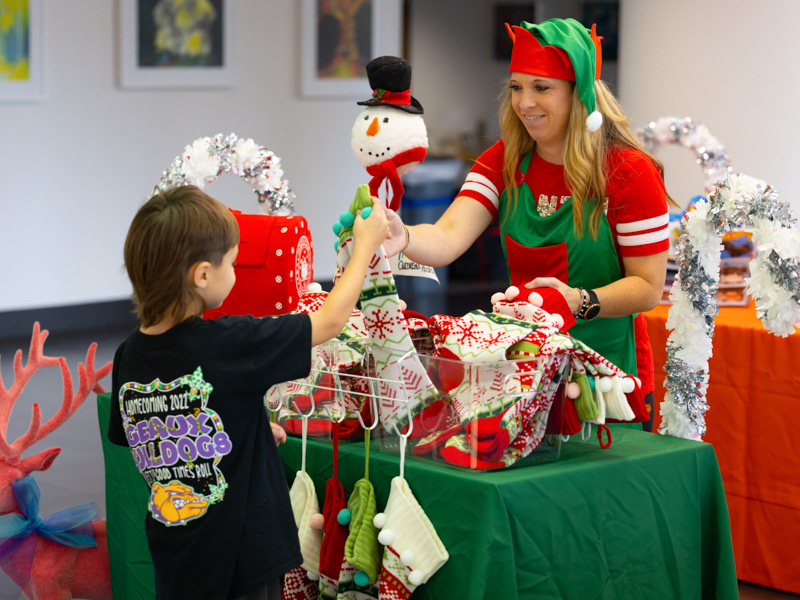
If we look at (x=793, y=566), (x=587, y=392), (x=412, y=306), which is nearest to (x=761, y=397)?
(x=793, y=566)

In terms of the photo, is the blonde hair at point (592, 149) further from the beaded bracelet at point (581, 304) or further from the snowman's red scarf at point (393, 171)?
the snowman's red scarf at point (393, 171)

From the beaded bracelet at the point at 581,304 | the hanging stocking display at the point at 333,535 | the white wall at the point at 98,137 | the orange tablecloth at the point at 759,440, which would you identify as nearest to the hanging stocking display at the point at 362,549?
the hanging stocking display at the point at 333,535

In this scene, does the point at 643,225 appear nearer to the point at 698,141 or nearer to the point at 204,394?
the point at 204,394

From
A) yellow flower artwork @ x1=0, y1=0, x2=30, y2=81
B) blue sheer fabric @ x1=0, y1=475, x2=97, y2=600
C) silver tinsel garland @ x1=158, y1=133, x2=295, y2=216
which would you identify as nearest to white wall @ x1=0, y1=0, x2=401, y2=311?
yellow flower artwork @ x1=0, y1=0, x2=30, y2=81

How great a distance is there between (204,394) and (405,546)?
1.29 ft

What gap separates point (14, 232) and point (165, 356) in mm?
4703

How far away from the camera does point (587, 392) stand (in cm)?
164

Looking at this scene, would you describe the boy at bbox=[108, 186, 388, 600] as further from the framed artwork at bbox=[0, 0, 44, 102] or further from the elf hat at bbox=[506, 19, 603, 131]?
the framed artwork at bbox=[0, 0, 44, 102]

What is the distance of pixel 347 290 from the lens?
5.19 ft

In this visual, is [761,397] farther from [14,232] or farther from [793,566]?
[14,232]

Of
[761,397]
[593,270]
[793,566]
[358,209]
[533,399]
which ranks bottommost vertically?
[793,566]

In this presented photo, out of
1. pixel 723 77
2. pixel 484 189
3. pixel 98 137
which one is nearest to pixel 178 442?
pixel 484 189

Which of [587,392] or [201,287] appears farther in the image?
[587,392]

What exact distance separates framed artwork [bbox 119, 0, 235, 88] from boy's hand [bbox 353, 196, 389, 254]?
4925 millimetres
